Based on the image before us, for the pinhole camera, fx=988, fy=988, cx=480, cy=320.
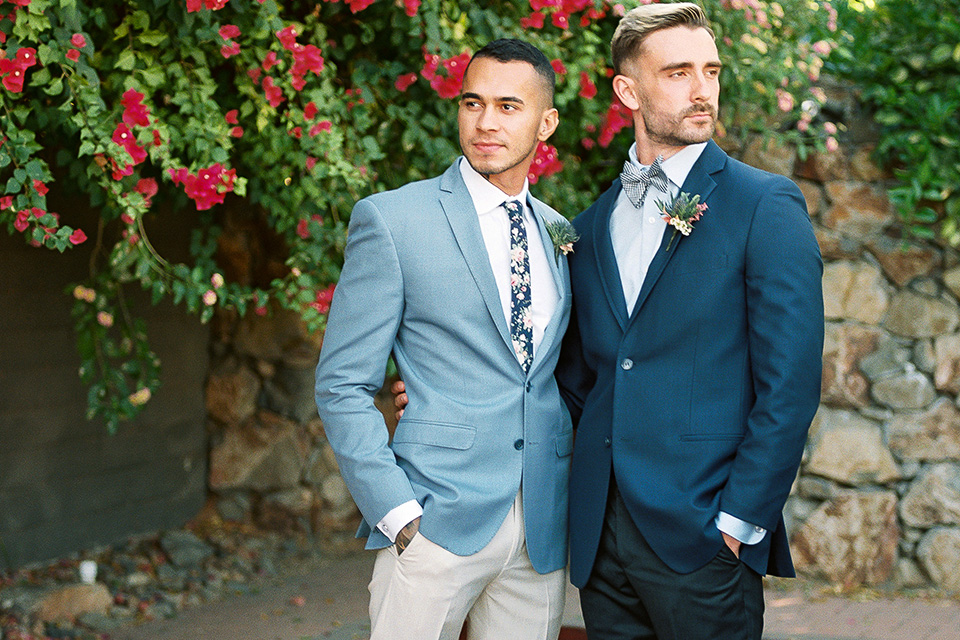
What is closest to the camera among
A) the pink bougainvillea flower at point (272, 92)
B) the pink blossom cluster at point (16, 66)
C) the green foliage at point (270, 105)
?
the pink blossom cluster at point (16, 66)

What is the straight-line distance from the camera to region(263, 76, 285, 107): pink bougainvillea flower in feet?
9.30

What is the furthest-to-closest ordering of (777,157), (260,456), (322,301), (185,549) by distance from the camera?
(260,456)
(185,549)
(777,157)
(322,301)

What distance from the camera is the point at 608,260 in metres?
2.06

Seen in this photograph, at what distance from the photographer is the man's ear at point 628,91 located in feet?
6.68

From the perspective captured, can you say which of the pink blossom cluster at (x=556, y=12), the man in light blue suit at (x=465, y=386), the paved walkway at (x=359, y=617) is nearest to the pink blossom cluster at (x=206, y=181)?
the man in light blue suit at (x=465, y=386)

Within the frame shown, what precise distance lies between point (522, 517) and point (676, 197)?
0.72m

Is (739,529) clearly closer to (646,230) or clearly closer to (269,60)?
(646,230)

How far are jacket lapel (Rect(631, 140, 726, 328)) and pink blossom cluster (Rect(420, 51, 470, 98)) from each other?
3.54ft

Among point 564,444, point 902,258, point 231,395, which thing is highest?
point 902,258

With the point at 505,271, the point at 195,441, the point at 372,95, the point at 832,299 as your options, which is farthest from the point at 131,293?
the point at 832,299

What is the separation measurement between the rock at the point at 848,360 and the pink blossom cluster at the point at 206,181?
2.60m

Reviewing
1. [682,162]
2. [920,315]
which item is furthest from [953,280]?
[682,162]

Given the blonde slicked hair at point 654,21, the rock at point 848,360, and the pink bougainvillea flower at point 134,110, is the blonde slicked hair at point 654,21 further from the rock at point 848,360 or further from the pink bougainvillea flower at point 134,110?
the rock at point 848,360

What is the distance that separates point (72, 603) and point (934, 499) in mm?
3436
